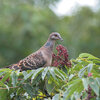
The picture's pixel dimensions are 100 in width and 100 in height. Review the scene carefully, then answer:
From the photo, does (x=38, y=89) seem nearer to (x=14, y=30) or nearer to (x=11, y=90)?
(x=11, y=90)

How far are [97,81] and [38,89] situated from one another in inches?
50.4

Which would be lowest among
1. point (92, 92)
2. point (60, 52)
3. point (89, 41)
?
point (92, 92)

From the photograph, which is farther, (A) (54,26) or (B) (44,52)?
(A) (54,26)

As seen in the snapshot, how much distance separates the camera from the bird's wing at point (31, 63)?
17.6 ft

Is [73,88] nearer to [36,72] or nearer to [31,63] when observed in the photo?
[36,72]

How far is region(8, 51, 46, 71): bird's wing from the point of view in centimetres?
538

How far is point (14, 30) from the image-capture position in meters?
17.0

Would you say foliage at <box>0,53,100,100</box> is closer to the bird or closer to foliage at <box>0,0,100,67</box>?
the bird

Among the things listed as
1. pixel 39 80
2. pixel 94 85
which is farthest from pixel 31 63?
pixel 94 85

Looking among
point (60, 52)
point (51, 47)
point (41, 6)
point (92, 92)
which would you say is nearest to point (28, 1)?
point (41, 6)

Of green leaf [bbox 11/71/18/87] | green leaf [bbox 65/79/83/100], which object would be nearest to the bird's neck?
green leaf [bbox 11/71/18/87]

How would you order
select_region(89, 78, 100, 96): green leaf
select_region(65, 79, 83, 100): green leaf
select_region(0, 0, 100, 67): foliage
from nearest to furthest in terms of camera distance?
select_region(89, 78, 100, 96): green leaf < select_region(65, 79, 83, 100): green leaf < select_region(0, 0, 100, 67): foliage

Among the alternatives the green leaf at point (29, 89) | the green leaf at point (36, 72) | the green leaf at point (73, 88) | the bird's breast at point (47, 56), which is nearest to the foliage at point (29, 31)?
the bird's breast at point (47, 56)

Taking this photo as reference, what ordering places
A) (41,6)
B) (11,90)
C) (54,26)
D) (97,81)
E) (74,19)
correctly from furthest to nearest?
(74,19), (41,6), (54,26), (11,90), (97,81)
